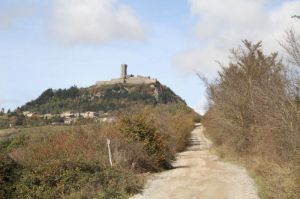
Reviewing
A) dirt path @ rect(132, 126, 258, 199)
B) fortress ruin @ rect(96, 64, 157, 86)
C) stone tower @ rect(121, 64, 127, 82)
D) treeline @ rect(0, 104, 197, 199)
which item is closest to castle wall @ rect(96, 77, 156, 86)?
fortress ruin @ rect(96, 64, 157, 86)

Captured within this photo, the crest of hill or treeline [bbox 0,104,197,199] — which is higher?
the crest of hill

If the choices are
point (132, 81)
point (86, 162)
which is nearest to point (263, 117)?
point (86, 162)

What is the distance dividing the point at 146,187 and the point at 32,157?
5350 mm

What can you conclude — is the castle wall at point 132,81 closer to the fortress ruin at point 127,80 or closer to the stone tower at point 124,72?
the fortress ruin at point 127,80

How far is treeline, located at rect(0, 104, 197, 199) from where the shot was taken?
762 inches

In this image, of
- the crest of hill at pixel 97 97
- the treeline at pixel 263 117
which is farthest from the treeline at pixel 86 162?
the crest of hill at pixel 97 97

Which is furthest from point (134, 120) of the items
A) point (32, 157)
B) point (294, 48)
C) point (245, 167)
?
point (294, 48)

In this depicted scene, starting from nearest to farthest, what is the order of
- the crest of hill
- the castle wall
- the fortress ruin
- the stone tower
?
the crest of hill < the castle wall < the fortress ruin < the stone tower

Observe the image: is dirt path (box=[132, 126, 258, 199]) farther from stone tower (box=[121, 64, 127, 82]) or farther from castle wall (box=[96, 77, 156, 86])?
stone tower (box=[121, 64, 127, 82])

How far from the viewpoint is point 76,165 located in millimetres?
21766

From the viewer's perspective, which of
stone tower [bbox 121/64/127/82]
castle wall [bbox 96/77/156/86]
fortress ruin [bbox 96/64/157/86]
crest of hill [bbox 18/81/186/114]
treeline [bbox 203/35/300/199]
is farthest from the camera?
stone tower [bbox 121/64/127/82]

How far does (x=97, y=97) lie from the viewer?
111250 millimetres

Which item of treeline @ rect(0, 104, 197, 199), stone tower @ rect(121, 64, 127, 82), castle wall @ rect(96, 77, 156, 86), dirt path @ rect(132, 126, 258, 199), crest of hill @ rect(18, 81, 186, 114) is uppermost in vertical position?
stone tower @ rect(121, 64, 127, 82)

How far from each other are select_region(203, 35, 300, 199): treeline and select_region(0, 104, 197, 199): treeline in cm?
599
